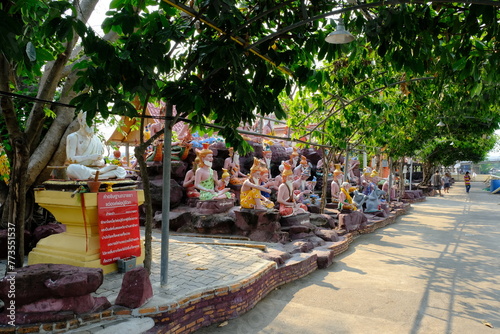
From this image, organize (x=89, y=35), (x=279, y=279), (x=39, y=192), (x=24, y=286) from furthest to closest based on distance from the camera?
1. (x=279, y=279)
2. (x=39, y=192)
3. (x=24, y=286)
4. (x=89, y=35)

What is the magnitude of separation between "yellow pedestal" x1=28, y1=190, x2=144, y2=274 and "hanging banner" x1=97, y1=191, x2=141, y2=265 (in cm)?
11

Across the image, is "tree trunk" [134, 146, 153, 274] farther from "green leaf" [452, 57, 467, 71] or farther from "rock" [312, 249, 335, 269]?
"rock" [312, 249, 335, 269]

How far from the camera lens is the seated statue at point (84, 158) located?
4.77 meters

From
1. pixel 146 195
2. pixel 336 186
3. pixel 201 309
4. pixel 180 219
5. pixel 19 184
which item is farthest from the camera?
pixel 336 186

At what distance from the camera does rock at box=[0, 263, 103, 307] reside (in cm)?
297

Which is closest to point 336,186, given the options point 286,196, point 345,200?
point 345,200

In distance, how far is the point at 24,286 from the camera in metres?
2.98

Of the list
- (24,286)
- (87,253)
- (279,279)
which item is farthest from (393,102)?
(24,286)

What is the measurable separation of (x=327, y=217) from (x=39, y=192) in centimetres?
720

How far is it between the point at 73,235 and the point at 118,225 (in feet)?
2.07

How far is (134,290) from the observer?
3518 millimetres

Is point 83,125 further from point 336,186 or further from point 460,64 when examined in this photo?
point 336,186

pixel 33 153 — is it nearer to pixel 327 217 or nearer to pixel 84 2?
pixel 84 2

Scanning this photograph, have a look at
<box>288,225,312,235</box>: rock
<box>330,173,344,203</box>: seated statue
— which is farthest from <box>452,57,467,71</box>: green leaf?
<box>330,173,344,203</box>: seated statue
